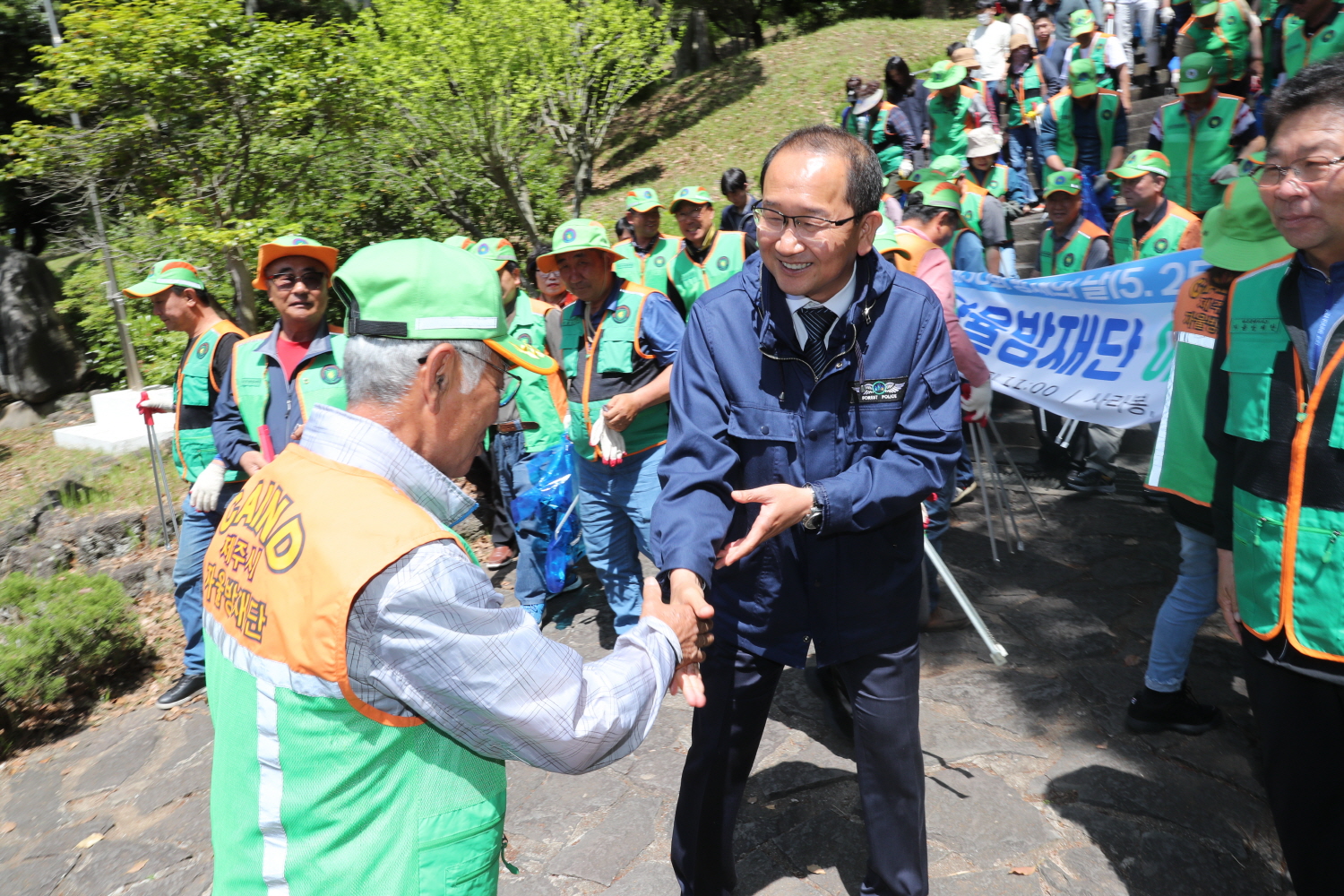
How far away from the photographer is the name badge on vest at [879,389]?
Answer: 2.34 metres

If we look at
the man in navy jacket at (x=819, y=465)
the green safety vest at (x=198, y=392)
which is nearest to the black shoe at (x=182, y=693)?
the green safety vest at (x=198, y=392)

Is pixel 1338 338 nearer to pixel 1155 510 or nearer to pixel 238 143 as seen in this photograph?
pixel 1155 510

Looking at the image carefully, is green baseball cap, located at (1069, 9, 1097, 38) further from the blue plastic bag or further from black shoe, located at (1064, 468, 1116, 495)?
the blue plastic bag

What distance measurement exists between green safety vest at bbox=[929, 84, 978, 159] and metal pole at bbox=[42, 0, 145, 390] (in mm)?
10362

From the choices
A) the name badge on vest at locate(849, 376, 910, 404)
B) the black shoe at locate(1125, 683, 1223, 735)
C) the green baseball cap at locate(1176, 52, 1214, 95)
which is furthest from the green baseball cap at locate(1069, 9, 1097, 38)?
the name badge on vest at locate(849, 376, 910, 404)

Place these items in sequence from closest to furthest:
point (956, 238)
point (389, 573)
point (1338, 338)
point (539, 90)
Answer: point (389, 573), point (1338, 338), point (956, 238), point (539, 90)

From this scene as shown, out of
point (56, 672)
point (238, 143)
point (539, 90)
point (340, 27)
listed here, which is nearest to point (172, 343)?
point (238, 143)

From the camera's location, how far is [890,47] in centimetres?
2281

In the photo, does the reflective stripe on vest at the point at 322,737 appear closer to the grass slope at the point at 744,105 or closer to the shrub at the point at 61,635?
the shrub at the point at 61,635

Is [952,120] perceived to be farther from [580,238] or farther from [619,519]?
[619,519]

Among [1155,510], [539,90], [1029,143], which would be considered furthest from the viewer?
[539,90]

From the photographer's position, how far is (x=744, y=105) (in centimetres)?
2244

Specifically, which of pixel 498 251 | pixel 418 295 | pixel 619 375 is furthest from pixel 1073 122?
pixel 418 295

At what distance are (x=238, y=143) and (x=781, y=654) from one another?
39.6 ft
